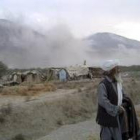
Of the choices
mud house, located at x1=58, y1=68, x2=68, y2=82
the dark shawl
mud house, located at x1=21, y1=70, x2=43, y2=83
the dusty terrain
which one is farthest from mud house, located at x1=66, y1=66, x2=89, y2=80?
the dark shawl

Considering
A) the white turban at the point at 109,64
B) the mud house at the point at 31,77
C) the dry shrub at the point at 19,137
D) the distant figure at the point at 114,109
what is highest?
the white turban at the point at 109,64

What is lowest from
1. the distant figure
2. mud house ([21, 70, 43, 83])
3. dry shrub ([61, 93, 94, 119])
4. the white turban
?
dry shrub ([61, 93, 94, 119])

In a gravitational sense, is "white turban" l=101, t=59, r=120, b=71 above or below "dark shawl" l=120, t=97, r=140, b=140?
above

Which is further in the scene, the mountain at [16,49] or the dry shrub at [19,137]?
the mountain at [16,49]

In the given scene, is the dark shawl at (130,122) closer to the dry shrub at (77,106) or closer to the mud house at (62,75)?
the dry shrub at (77,106)

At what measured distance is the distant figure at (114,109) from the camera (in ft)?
23.9

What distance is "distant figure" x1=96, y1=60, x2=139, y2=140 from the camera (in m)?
7.28

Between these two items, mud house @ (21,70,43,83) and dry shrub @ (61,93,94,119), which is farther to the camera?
mud house @ (21,70,43,83)

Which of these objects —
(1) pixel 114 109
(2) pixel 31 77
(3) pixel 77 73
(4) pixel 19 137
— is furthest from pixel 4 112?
(3) pixel 77 73

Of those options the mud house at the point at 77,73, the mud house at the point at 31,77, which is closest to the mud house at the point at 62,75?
the mud house at the point at 77,73

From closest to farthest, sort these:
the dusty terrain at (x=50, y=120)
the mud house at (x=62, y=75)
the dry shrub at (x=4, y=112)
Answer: the dusty terrain at (x=50, y=120) → the dry shrub at (x=4, y=112) → the mud house at (x=62, y=75)

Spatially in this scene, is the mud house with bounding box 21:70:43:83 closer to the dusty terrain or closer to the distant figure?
the dusty terrain

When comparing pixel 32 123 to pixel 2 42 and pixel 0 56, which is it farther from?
pixel 2 42

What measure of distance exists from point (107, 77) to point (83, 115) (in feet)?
62.4
